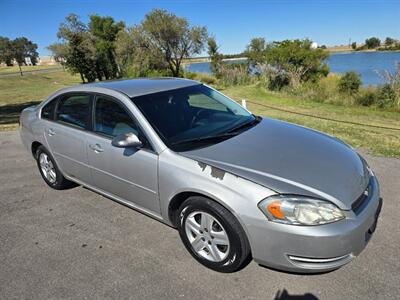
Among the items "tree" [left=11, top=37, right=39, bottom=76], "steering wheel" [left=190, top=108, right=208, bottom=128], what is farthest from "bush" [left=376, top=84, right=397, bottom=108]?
"tree" [left=11, top=37, right=39, bottom=76]

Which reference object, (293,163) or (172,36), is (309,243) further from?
(172,36)

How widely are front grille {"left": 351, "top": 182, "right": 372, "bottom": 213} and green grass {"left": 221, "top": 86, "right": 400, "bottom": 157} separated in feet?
10.5

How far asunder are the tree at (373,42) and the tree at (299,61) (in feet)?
160

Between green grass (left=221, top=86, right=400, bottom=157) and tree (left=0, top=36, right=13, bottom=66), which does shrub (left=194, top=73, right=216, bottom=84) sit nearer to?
green grass (left=221, top=86, right=400, bottom=157)

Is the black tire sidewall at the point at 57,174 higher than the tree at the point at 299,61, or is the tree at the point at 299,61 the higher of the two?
the tree at the point at 299,61

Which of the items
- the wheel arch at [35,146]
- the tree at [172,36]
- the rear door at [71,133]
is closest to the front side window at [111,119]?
the rear door at [71,133]

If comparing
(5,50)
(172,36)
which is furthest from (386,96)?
(5,50)

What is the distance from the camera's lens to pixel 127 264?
2.82 meters

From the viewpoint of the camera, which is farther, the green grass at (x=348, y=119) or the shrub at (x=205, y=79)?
the shrub at (x=205, y=79)

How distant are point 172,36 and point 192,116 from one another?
61.3ft

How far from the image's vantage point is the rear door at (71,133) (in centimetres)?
362

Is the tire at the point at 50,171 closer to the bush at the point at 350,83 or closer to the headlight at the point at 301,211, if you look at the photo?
the headlight at the point at 301,211

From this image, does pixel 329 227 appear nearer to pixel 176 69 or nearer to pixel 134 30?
pixel 176 69

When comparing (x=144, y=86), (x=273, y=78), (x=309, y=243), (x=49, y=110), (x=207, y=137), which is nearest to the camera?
(x=309, y=243)
